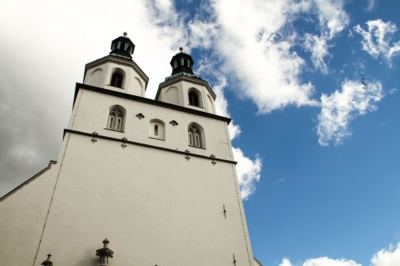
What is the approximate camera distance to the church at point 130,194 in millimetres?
9086

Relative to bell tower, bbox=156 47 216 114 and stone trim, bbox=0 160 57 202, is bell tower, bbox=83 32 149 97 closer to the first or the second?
bell tower, bbox=156 47 216 114

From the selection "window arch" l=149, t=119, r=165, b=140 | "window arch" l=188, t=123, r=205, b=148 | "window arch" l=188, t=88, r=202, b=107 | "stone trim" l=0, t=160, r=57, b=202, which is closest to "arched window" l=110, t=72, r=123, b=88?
"window arch" l=149, t=119, r=165, b=140

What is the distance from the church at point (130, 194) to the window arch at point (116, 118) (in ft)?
0.14

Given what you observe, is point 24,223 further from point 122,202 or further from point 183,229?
point 183,229

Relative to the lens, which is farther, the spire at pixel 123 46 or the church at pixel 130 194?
the spire at pixel 123 46

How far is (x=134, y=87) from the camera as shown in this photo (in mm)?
16797

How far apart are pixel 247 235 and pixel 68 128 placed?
7599mm

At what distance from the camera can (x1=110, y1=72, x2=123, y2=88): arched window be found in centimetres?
1641

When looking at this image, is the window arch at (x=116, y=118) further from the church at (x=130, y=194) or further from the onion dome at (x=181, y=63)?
the onion dome at (x=181, y=63)

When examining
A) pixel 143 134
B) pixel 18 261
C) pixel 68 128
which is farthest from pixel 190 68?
pixel 18 261

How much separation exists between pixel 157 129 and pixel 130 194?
13.6 ft

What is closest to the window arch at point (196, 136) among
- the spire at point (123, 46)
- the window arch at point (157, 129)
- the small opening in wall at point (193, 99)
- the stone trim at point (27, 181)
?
the window arch at point (157, 129)

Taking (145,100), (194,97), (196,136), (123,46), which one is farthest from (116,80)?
(196,136)

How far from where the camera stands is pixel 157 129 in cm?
1445
